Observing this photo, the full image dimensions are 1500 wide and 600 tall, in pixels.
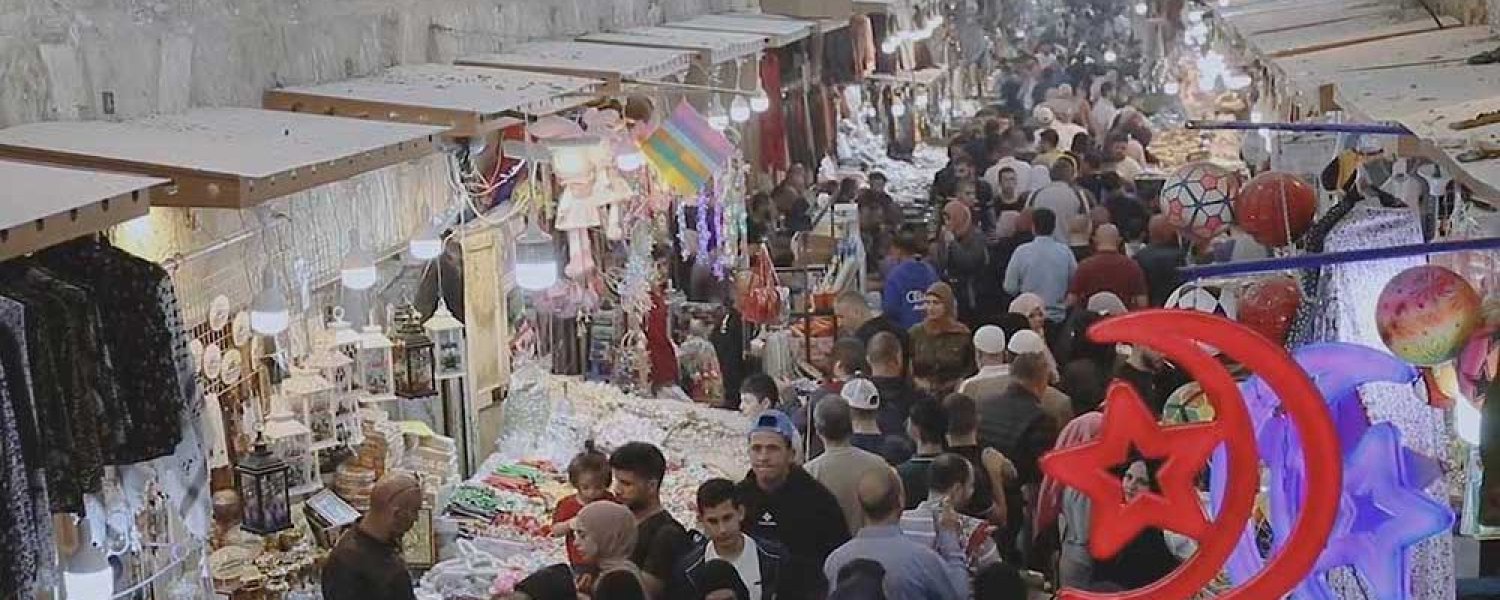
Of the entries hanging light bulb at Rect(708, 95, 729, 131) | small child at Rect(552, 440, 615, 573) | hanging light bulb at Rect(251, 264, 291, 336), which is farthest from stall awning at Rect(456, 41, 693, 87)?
hanging light bulb at Rect(251, 264, 291, 336)

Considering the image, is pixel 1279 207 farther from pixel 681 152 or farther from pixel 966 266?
pixel 966 266

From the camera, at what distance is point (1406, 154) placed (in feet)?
17.4

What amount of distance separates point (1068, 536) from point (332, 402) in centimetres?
269

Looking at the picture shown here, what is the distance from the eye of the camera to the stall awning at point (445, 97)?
23.7 feet

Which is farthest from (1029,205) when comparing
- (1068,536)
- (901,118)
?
(901,118)

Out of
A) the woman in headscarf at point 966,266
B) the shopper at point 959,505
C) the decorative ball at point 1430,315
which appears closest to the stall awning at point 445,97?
the shopper at point 959,505

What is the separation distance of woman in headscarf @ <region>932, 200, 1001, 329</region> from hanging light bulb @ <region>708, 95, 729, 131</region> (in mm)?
1606

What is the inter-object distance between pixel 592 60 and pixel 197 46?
3.03 metres

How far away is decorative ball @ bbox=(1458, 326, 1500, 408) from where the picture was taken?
388 centimetres

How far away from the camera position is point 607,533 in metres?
5.93

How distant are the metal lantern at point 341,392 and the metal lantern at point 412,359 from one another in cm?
55

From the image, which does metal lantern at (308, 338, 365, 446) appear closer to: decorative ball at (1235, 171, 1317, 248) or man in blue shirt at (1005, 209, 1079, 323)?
decorative ball at (1235, 171, 1317, 248)

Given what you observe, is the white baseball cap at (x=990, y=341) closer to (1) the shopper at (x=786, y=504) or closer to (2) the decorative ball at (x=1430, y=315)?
(1) the shopper at (x=786, y=504)

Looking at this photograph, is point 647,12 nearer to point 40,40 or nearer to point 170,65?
point 170,65
